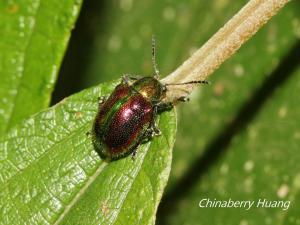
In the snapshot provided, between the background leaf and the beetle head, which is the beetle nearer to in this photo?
the beetle head

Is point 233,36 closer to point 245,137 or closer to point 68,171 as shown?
point 68,171

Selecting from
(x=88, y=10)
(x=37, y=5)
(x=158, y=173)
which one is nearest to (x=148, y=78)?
(x=37, y=5)

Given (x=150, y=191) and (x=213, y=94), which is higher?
(x=150, y=191)

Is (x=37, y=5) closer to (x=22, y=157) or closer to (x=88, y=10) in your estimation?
(x=22, y=157)

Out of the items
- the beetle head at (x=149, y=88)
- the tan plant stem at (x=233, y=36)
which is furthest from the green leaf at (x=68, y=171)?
the beetle head at (x=149, y=88)

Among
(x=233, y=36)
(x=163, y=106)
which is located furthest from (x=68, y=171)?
(x=233, y=36)

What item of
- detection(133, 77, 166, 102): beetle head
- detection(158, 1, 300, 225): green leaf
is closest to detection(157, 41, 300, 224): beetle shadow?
detection(158, 1, 300, 225): green leaf

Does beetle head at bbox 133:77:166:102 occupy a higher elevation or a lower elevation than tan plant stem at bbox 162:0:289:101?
lower
